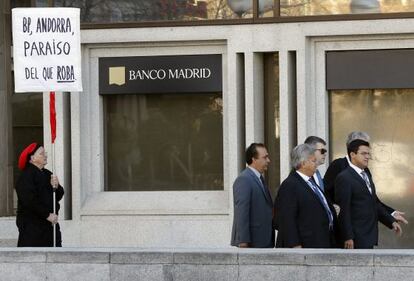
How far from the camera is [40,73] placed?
1391cm

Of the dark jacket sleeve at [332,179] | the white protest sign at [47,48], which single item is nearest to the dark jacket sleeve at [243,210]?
the dark jacket sleeve at [332,179]

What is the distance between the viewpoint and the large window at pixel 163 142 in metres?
16.8

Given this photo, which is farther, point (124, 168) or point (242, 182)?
point (124, 168)

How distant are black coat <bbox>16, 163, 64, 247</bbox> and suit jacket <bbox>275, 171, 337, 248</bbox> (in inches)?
132

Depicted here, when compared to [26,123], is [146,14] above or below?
above

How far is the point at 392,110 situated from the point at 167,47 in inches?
120

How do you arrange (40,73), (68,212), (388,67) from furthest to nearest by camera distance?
1. (68,212)
2. (388,67)
3. (40,73)

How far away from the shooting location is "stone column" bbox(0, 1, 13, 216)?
17703 millimetres

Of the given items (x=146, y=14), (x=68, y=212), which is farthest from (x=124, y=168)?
(x=146, y=14)

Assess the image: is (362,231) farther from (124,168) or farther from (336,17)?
(124,168)

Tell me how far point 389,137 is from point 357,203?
4.47 m

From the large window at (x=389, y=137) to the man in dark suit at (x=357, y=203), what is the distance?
4139 millimetres

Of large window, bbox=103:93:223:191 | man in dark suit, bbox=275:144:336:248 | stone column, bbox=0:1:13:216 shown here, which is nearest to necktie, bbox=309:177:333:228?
man in dark suit, bbox=275:144:336:248

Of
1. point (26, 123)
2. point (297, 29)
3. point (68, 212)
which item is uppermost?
point (297, 29)
